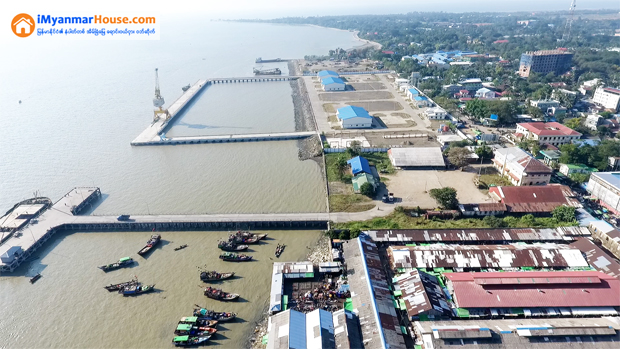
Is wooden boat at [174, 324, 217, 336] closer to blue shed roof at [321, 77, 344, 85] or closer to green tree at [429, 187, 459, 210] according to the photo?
green tree at [429, 187, 459, 210]

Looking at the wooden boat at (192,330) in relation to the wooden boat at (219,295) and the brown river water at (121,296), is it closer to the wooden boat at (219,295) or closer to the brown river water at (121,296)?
the brown river water at (121,296)

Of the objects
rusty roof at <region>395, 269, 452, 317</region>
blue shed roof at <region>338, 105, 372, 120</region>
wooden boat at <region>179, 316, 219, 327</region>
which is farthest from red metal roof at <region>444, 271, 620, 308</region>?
blue shed roof at <region>338, 105, 372, 120</region>

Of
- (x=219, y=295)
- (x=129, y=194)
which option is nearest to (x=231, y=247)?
(x=219, y=295)

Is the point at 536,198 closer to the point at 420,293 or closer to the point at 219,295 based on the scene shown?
the point at 420,293

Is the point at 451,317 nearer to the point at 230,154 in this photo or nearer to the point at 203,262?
the point at 203,262

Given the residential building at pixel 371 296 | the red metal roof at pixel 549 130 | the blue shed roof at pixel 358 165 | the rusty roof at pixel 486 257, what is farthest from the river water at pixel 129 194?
the red metal roof at pixel 549 130

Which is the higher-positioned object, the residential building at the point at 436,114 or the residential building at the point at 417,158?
the residential building at the point at 436,114
